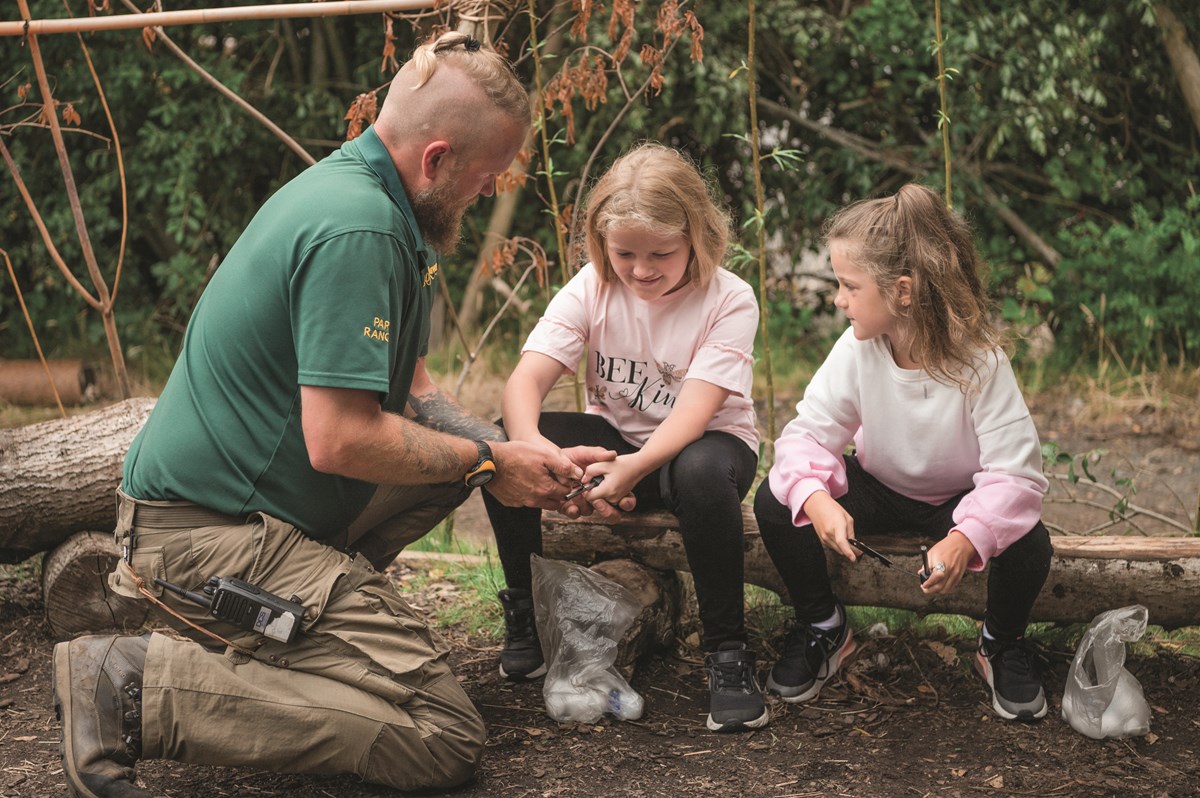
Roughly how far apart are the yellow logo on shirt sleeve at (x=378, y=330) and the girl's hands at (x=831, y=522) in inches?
39.2

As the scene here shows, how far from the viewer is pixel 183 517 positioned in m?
2.41

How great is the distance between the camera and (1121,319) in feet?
19.2

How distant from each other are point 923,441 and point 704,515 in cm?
51

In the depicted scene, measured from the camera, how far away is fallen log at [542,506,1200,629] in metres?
2.81

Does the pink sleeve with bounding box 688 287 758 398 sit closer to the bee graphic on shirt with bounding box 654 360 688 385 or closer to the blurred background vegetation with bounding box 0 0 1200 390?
the bee graphic on shirt with bounding box 654 360 688 385

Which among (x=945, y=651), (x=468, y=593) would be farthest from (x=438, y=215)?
(x=945, y=651)

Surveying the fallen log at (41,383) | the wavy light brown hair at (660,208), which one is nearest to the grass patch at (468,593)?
the wavy light brown hair at (660,208)

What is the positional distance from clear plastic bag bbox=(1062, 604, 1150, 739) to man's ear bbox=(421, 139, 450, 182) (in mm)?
1746

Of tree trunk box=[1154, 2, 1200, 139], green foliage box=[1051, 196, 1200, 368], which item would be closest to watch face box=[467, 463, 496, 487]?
green foliage box=[1051, 196, 1200, 368]

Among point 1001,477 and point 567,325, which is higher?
point 567,325

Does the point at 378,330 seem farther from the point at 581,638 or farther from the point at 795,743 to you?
the point at 795,743

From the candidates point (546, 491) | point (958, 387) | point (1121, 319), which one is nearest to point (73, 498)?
point (546, 491)

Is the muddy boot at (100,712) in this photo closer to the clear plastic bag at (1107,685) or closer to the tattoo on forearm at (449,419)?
the tattoo on forearm at (449,419)

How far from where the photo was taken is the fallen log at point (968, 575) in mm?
2814
